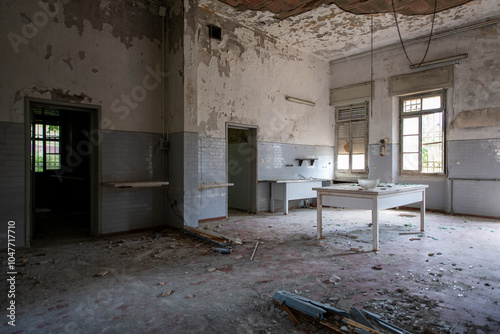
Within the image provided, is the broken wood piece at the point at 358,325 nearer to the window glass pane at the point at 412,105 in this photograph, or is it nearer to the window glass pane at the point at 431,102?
the window glass pane at the point at 431,102

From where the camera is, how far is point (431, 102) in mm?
7391

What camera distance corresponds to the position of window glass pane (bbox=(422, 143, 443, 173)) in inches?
287

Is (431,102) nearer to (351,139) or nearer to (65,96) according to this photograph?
(351,139)

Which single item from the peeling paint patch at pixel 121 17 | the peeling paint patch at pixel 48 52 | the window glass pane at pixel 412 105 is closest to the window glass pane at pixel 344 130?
the window glass pane at pixel 412 105

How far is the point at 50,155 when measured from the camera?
8.48 m

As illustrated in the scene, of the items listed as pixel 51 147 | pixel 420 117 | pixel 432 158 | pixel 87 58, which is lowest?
pixel 432 158

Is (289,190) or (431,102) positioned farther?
(431,102)

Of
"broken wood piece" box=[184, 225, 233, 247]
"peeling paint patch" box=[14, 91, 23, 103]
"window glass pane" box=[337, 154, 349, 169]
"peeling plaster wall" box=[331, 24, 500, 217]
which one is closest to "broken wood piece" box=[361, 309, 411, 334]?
"broken wood piece" box=[184, 225, 233, 247]

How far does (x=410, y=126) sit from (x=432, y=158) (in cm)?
98

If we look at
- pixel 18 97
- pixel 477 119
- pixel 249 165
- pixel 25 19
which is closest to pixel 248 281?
pixel 18 97

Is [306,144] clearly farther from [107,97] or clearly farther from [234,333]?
[234,333]

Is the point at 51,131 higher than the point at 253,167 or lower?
higher

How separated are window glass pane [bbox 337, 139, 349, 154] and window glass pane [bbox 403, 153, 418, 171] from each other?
159 centimetres

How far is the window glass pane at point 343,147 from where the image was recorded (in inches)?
351
